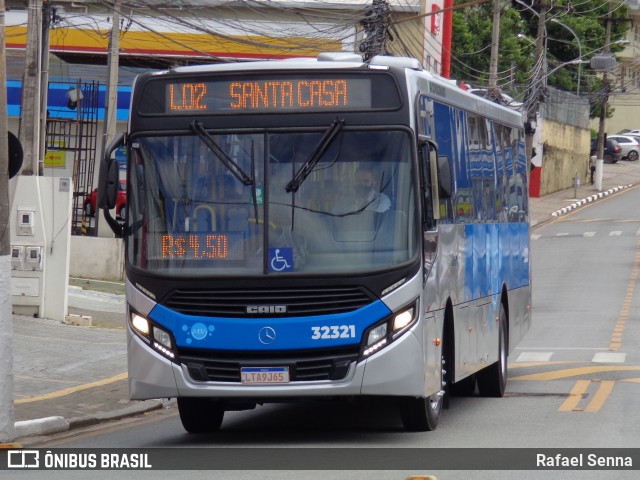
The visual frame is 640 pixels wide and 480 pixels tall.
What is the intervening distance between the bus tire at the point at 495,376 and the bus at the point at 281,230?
4165 millimetres

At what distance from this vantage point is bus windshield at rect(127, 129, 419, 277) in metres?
10.5

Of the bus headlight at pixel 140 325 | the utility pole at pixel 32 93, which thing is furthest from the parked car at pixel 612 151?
the bus headlight at pixel 140 325

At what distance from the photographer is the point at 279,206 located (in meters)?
10.5

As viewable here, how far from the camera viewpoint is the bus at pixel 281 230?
34.1 ft

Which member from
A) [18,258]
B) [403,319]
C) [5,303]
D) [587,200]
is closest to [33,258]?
[18,258]

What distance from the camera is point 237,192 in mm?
10602

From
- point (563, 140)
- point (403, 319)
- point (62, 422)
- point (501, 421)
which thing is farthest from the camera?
point (563, 140)

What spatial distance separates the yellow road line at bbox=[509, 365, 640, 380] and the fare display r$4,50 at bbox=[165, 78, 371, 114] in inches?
292

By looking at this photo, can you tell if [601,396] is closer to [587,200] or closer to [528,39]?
[587,200]

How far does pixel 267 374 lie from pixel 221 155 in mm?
1802

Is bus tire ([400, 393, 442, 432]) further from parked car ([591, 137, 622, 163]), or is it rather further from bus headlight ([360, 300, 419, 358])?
parked car ([591, 137, 622, 163])

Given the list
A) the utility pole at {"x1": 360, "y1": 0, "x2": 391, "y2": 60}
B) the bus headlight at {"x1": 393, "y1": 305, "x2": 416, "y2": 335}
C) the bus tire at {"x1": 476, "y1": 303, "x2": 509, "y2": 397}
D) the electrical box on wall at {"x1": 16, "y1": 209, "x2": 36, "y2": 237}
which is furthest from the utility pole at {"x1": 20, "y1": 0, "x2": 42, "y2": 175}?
the bus headlight at {"x1": 393, "y1": 305, "x2": 416, "y2": 335}

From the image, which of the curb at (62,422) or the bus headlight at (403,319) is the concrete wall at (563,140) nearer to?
Result: the curb at (62,422)

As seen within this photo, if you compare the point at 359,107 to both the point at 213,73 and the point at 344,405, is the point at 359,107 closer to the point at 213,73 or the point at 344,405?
A: the point at 213,73
